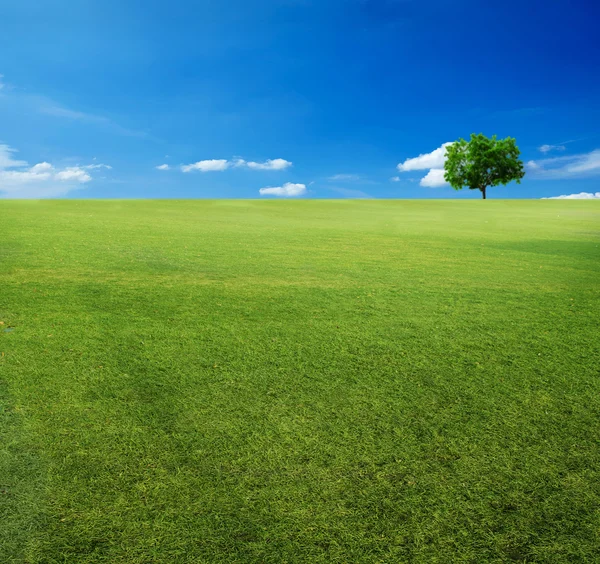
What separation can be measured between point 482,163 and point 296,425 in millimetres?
63871

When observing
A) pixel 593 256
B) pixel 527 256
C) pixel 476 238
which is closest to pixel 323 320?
pixel 527 256

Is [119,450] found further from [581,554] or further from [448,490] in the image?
[581,554]

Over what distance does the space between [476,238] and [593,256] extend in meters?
4.60

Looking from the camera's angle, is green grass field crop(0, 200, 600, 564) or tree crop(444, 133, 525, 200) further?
tree crop(444, 133, 525, 200)

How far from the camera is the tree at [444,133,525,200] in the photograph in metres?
60.1

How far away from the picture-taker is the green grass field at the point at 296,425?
2455 mm

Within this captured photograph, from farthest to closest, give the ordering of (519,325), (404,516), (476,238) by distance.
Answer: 1. (476,238)
2. (519,325)
3. (404,516)

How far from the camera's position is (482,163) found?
6062 centimetres

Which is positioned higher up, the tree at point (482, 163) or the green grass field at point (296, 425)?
the tree at point (482, 163)

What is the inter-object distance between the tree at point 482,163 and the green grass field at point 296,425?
58.5 meters

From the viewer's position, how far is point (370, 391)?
4.03m

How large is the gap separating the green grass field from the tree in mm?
58457

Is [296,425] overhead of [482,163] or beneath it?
beneath

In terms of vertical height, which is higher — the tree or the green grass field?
the tree
